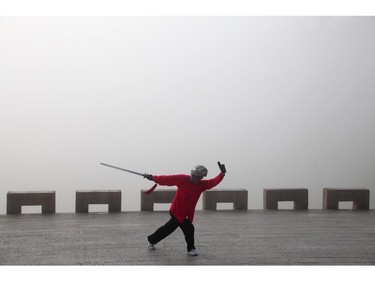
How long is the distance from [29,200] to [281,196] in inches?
120

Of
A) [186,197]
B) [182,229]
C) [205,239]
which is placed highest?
[186,197]

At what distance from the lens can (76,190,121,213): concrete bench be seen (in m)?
7.64

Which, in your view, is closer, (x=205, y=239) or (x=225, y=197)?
(x=205, y=239)

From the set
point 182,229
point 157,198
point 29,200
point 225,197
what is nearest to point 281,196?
point 225,197

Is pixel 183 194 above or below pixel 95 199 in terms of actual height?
above

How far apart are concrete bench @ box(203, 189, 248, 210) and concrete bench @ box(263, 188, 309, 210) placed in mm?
282

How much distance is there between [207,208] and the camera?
7.98 m

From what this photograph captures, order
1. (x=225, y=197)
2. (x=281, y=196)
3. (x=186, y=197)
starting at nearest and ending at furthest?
(x=186, y=197) → (x=225, y=197) → (x=281, y=196)

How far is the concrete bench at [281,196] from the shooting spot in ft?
26.4

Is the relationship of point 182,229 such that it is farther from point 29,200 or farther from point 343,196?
point 343,196

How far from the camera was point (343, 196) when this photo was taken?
819 cm

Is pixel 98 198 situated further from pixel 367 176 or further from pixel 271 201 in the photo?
pixel 367 176

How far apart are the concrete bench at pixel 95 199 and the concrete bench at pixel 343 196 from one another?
2621mm

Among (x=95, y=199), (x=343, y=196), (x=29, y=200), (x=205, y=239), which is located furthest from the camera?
(x=343, y=196)
